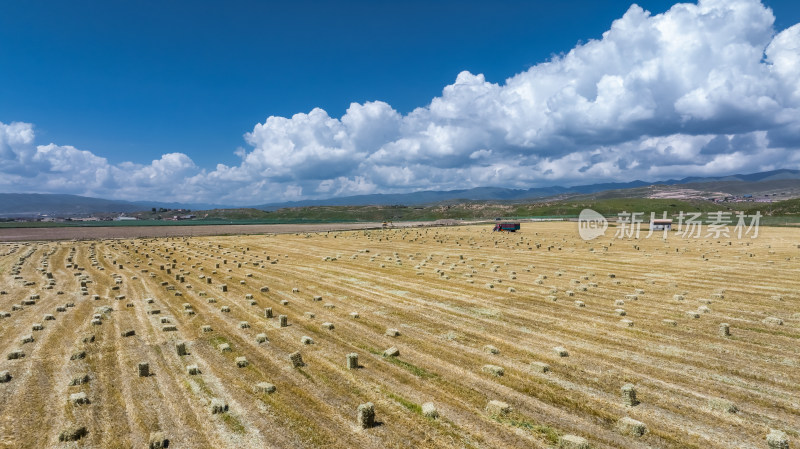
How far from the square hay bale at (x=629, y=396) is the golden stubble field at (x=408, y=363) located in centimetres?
11

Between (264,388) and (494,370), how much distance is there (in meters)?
7.62

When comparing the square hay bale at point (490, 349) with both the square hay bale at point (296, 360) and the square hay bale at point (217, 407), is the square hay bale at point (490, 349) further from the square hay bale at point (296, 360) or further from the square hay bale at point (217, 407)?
the square hay bale at point (217, 407)

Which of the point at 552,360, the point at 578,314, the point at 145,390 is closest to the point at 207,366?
the point at 145,390

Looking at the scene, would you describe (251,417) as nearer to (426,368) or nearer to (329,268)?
(426,368)

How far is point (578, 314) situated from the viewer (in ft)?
66.7

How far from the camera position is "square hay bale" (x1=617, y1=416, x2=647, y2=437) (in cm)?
952

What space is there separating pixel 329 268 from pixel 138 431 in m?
28.0

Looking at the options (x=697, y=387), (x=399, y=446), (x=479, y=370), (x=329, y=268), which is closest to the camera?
(x=399, y=446)

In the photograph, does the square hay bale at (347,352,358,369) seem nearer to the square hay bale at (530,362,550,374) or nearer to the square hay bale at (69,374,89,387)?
the square hay bale at (530,362,550,374)

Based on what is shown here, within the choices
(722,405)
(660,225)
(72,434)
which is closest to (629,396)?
(722,405)

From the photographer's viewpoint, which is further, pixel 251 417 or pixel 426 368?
pixel 426 368

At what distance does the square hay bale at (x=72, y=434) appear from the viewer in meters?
9.61

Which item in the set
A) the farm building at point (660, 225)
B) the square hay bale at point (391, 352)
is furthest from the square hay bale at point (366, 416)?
the farm building at point (660, 225)

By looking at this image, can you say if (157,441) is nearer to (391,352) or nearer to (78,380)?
(78,380)
